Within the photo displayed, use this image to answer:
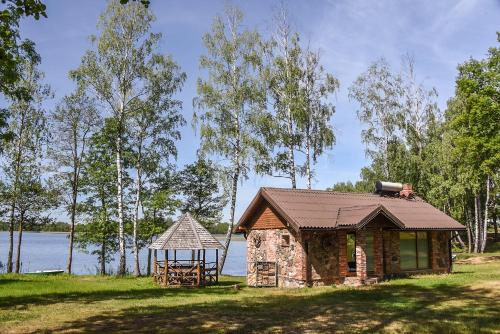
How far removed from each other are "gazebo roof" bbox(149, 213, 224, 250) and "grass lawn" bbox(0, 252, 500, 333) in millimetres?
3087

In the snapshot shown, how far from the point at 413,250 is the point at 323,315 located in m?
13.7

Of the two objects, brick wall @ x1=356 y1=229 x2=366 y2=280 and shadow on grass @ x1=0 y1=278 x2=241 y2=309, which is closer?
shadow on grass @ x1=0 y1=278 x2=241 y2=309

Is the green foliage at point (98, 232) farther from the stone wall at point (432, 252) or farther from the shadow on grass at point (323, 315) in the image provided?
the stone wall at point (432, 252)

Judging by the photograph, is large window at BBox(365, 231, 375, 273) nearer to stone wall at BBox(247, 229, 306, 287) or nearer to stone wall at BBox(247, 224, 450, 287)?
stone wall at BBox(247, 224, 450, 287)

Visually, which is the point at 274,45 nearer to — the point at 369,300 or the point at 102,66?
the point at 102,66

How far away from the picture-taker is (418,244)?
25.3m

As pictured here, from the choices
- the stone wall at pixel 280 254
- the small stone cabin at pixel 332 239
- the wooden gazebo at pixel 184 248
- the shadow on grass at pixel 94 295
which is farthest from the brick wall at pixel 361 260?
the wooden gazebo at pixel 184 248

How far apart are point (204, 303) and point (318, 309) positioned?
4424 millimetres

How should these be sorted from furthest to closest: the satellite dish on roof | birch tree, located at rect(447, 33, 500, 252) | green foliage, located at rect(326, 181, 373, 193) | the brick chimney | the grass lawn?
green foliage, located at rect(326, 181, 373, 193), birch tree, located at rect(447, 33, 500, 252), the brick chimney, the satellite dish on roof, the grass lawn

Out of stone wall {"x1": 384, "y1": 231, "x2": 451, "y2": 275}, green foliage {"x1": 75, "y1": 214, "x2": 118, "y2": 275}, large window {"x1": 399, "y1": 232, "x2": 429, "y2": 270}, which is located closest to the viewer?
stone wall {"x1": 384, "y1": 231, "x2": 451, "y2": 275}

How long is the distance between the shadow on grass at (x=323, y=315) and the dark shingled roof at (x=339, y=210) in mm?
4289

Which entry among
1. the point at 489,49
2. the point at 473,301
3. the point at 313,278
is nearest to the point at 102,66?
the point at 313,278

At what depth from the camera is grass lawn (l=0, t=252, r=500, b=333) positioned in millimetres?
11477

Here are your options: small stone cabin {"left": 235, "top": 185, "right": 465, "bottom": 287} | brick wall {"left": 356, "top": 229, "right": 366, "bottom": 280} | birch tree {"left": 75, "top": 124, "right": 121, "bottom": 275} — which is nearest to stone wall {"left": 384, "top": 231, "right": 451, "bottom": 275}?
small stone cabin {"left": 235, "top": 185, "right": 465, "bottom": 287}
